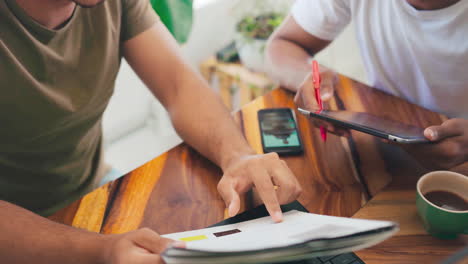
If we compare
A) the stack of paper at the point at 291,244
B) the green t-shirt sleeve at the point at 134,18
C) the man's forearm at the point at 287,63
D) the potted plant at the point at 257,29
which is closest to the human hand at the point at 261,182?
the stack of paper at the point at 291,244

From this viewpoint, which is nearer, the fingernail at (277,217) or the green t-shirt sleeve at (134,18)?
the fingernail at (277,217)

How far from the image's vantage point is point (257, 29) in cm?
200

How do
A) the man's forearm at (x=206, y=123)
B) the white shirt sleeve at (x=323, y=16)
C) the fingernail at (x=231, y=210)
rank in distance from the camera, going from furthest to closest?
1. the white shirt sleeve at (x=323, y=16)
2. the man's forearm at (x=206, y=123)
3. the fingernail at (x=231, y=210)

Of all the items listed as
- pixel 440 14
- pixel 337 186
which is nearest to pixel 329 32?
pixel 440 14

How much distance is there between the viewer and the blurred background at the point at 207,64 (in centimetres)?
164

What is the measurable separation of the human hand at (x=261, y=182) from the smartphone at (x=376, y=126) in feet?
0.45

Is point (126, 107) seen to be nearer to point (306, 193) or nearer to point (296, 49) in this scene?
point (296, 49)

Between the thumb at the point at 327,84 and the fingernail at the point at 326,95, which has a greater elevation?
the fingernail at the point at 326,95

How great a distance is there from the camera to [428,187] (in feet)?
2.18

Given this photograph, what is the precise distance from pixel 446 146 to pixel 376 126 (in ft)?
0.43

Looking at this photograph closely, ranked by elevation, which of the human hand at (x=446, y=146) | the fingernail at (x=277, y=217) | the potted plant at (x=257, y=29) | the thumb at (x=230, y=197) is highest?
the thumb at (x=230, y=197)

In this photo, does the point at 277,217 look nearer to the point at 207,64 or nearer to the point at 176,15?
the point at 176,15

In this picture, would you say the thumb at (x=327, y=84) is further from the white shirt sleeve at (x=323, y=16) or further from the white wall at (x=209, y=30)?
the white wall at (x=209, y=30)

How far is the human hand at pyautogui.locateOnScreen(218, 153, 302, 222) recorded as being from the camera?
67 centimetres
